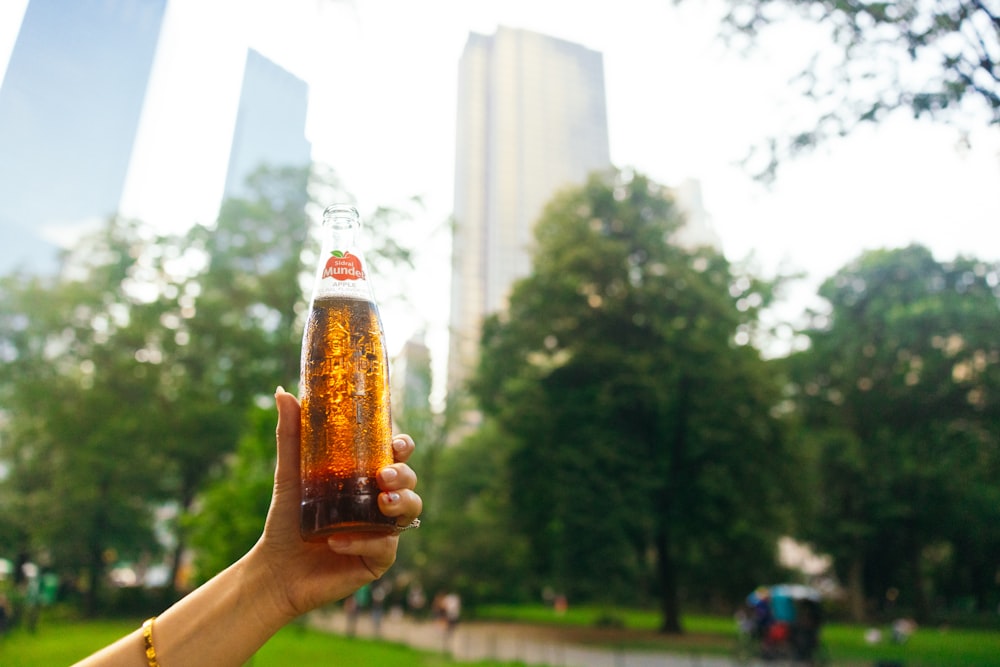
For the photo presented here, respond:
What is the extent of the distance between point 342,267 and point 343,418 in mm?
403

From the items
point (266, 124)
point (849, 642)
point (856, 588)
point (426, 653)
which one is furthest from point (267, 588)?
point (856, 588)

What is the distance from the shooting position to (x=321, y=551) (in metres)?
1.59

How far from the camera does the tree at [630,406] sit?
18.1 meters

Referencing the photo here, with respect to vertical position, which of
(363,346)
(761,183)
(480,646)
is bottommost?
(480,646)

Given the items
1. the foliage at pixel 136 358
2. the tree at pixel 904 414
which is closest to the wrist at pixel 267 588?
the foliage at pixel 136 358

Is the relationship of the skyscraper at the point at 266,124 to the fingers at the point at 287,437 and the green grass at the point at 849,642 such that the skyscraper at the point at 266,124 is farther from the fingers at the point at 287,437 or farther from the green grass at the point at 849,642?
the green grass at the point at 849,642

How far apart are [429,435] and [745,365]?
11.4 metres

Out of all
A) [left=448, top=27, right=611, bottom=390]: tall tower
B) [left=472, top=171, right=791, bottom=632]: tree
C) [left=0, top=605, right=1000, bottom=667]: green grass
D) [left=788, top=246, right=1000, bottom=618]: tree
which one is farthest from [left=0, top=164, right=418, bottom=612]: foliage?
[left=448, top=27, right=611, bottom=390]: tall tower

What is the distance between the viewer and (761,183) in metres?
8.20

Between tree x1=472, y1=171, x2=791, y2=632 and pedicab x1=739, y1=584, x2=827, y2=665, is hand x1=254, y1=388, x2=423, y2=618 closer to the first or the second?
pedicab x1=739, y1=584, x2=827, y2=665

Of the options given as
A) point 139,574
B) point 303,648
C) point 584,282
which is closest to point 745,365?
point 584,282

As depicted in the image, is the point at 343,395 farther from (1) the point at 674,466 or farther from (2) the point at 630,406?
(1) the point at 674,466

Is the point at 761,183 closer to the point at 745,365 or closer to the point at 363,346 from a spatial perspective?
the point at 363,346

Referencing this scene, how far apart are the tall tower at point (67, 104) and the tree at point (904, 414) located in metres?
20.8
